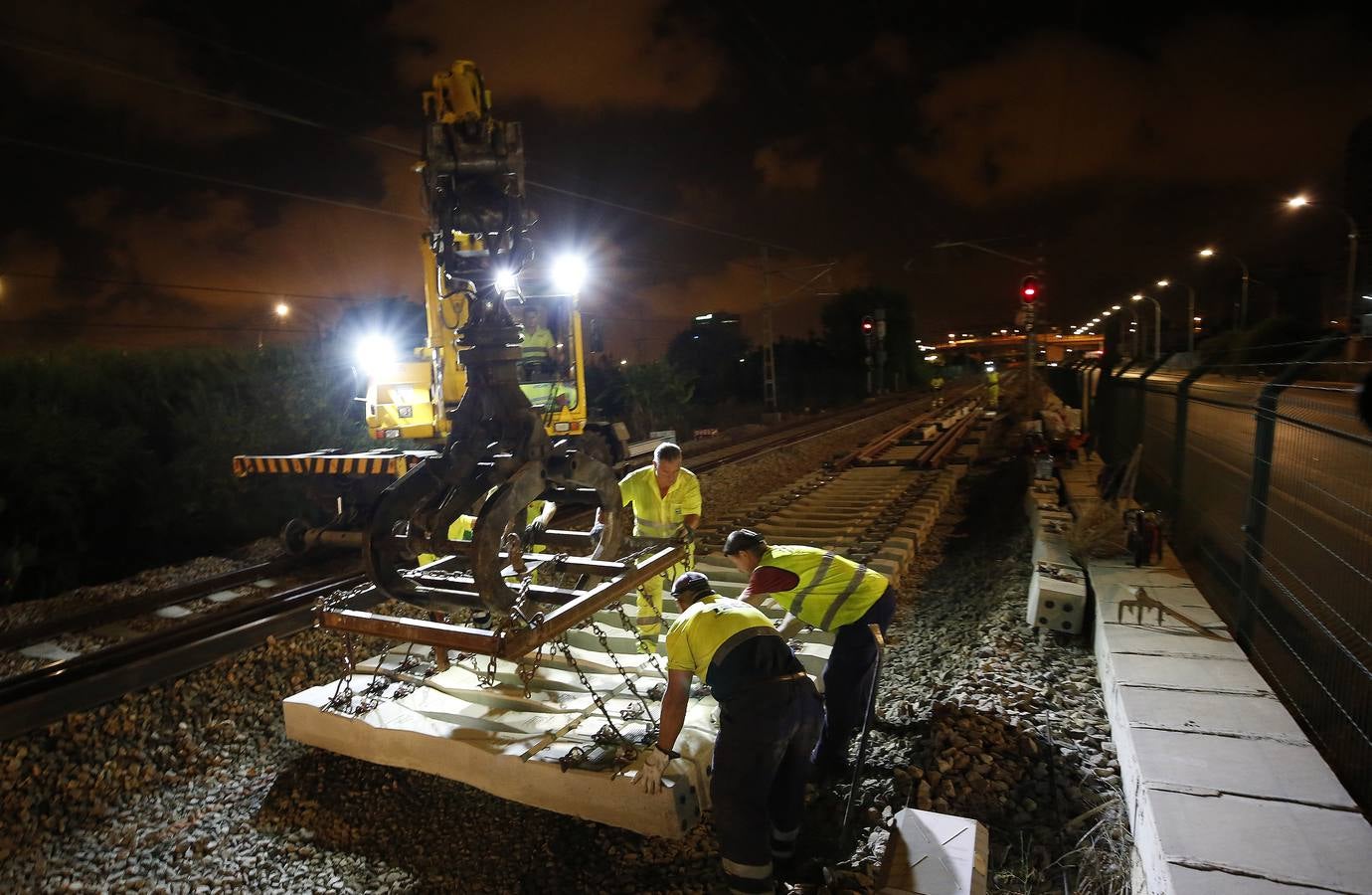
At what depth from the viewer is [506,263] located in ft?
13.6

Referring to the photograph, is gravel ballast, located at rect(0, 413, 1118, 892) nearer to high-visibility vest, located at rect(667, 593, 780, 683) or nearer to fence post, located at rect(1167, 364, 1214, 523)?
high-visibility vest, located at rect(667, 593, 780, 683)

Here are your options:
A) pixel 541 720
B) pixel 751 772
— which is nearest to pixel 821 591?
pixel 751 772

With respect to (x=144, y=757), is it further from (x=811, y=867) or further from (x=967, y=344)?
(x=967, y=344)

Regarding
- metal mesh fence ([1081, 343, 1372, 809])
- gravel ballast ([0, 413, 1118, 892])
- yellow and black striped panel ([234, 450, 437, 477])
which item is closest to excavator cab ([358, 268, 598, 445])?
yellow and black striped panel ([234, 450, 437, 477])

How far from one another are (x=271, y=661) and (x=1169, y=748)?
6.25 meters

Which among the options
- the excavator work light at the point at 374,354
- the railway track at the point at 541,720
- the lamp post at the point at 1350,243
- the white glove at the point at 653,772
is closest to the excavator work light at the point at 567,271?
the excavator work light at the point at 374,354

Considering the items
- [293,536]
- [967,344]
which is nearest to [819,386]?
[293,536]

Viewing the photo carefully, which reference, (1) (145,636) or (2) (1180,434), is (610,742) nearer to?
(1) (145,636)

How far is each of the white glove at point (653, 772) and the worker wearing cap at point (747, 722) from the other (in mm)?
28

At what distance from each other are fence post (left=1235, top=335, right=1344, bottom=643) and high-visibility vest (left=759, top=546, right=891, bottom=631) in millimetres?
2489

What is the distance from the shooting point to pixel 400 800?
4.48 meters

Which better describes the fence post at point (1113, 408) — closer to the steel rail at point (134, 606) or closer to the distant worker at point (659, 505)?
the distant worker at point (659, 505)

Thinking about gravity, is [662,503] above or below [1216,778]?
above

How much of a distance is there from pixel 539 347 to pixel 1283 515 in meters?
8.58
